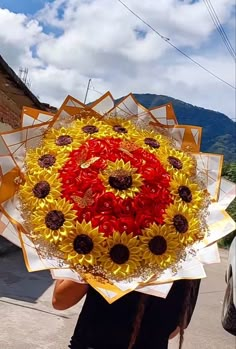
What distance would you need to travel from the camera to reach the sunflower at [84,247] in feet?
5.37

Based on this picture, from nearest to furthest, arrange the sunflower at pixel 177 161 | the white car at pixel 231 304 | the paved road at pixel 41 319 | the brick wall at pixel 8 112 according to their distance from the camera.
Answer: the sunflower at pixel 177 161 < the paved road at pixel 41 319 < the white car at pixel 231 304 < the brick wall at pixel 8 112

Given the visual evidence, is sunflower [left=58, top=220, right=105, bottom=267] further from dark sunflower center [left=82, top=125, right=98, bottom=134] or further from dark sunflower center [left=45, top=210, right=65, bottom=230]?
dark sunflower center [left=82, top=125, right=98, bottom=134]

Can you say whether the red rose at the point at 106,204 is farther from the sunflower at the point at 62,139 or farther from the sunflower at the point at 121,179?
the sunflower at the point at 62,139

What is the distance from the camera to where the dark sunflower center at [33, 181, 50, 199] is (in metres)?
1.72

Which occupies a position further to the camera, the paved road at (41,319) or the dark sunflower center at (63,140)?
the paved road at (41,319)

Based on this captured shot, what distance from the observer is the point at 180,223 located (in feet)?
5.76

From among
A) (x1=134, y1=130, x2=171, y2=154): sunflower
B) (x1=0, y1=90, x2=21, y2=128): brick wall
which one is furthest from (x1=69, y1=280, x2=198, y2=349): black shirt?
(x1=0, y1=90, x2=21, y2=128): brick wall

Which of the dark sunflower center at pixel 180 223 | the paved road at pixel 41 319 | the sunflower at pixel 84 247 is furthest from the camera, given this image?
the paved road at pixel 41 319

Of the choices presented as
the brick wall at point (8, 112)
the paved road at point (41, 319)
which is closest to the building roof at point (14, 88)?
the brick wall at point (8, 112)

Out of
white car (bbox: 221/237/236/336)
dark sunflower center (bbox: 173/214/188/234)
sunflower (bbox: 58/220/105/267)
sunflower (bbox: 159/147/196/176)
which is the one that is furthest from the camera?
white car (bbox: 221/237/236/336)

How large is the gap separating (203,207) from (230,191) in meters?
0.14

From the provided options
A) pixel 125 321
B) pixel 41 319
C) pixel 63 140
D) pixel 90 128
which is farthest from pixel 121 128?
pixel 41 319

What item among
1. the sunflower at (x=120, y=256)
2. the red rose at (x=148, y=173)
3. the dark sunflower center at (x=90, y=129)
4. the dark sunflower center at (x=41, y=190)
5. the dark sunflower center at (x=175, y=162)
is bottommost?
the sunflower at (x=120, y=256)

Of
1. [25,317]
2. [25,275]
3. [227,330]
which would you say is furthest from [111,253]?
[25,275]
